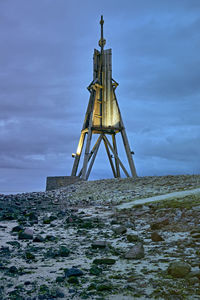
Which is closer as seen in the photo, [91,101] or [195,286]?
[195,286]

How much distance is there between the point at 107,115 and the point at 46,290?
25452 mm

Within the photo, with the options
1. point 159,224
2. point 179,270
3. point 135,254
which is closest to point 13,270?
point 135,254

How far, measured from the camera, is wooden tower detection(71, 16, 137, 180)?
87.0 ft

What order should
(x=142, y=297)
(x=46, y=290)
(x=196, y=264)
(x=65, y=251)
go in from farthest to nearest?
(x=65, y=251), (x=196, y=264), (x=46, y=290), (x=142, y=297)

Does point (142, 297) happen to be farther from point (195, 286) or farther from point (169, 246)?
point (169, 246)

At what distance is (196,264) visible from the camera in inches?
128

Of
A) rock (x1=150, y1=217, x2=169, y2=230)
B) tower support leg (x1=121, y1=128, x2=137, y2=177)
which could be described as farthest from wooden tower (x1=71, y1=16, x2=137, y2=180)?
rock (x1=150, y1=217, x2=169, y2=230)

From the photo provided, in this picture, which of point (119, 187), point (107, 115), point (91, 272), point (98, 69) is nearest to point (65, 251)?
point (91, 272)

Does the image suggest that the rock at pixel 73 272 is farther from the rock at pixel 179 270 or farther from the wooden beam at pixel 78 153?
the wooden beam at pixel 78 153

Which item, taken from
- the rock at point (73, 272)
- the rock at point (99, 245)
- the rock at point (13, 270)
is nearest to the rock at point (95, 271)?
the rock at point (73, 272)

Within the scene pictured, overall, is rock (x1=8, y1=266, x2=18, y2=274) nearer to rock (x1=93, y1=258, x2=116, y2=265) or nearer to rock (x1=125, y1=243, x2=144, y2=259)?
rock (x1=93, y1=258, x2=116, y2=265)

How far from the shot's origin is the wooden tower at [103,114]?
2652 centimetres

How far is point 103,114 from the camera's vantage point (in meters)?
27.5

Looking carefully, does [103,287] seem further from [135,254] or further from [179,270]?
[135,254]
